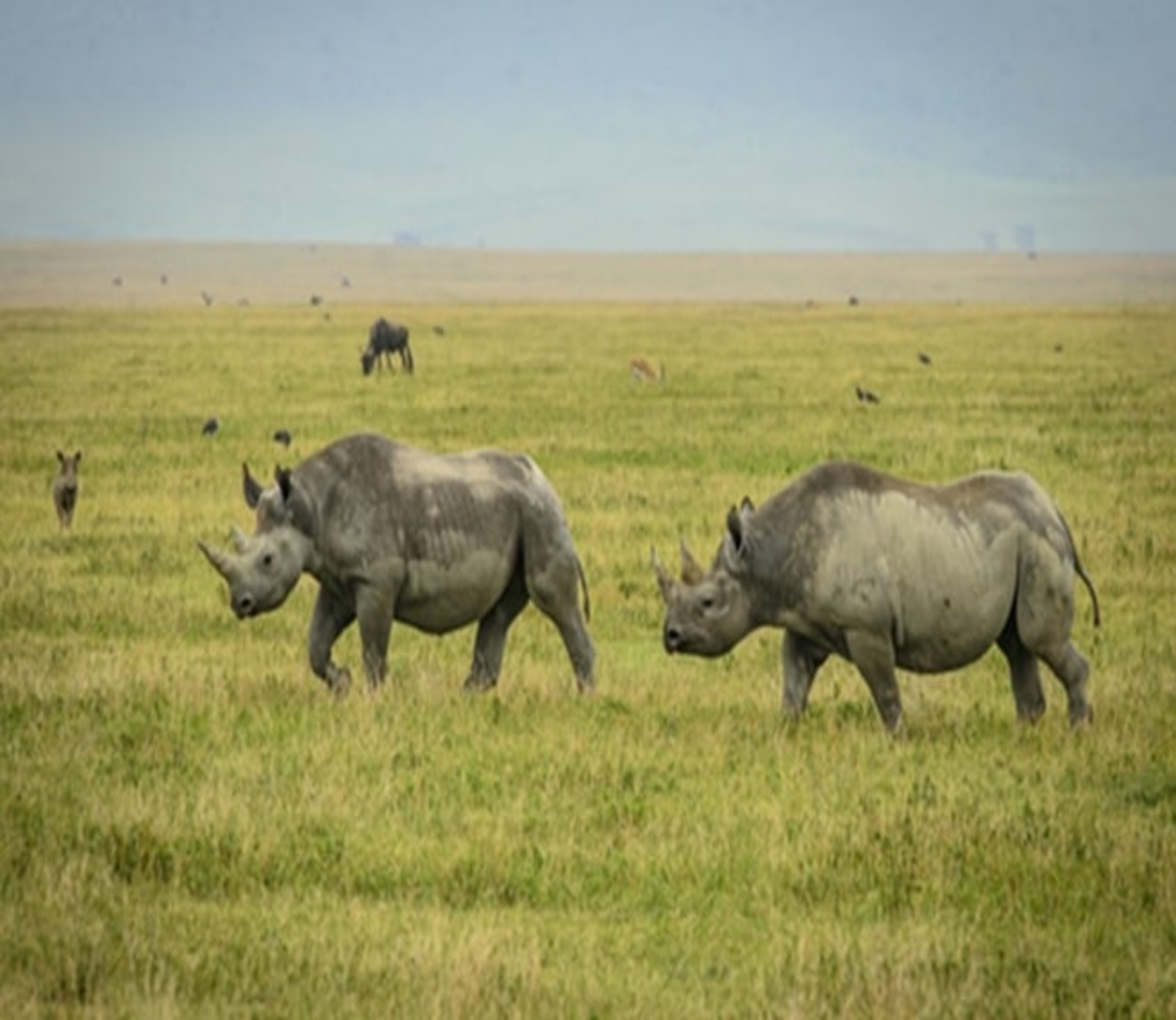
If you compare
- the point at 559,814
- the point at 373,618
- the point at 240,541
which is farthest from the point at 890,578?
the point at 240,541

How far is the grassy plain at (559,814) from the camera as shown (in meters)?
8.16

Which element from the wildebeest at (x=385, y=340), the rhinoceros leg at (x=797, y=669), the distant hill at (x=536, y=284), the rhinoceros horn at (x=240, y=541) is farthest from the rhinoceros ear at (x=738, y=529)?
the distant hill at (x=536, y=284)

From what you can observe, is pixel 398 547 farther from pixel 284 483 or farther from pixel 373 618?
pixel 284 483

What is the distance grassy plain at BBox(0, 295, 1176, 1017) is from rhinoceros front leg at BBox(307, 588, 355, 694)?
34cm

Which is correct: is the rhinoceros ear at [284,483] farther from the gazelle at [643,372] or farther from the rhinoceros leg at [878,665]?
the gazelle at [643,372]

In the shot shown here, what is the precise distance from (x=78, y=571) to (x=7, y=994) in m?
12.5

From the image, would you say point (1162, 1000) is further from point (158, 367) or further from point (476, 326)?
point (476, 326)

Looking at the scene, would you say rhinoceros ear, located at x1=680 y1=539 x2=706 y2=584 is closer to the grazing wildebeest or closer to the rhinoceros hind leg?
the rhinoceros hind leg

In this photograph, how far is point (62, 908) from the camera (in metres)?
8.84

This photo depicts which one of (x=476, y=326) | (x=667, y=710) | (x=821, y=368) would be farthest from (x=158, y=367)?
(x=667, y=710)

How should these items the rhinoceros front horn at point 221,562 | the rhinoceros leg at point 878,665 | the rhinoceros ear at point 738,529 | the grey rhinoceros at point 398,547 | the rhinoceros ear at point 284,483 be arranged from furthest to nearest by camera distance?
the grey rhinoceros at point 398,547 → the rhinoceros ear at point 284,483 → the rhinoceros front horn at point 221,562 → the rhinoceros ear at point 738,529 → the rhinoceros leg at point 878,665

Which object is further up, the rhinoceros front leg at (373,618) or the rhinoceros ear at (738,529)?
the rhinoceros ear at (738,529)

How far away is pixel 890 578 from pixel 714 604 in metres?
0.96

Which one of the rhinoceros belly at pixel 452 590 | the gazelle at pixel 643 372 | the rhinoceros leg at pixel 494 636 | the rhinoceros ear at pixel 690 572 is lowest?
the gazelle at pixel 643 372
